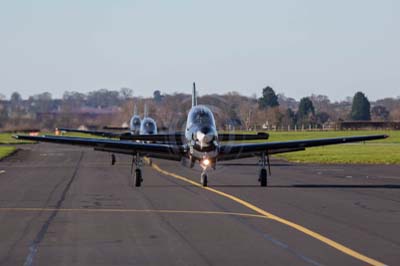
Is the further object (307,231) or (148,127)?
(148,127)

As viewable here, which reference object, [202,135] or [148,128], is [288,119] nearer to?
[148,128]

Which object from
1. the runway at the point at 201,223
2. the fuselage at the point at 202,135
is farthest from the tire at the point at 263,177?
the fuselage at the point at 202,135

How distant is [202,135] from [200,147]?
50cm

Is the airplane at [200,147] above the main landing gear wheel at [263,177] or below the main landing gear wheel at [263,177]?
above

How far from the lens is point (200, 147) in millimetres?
27281

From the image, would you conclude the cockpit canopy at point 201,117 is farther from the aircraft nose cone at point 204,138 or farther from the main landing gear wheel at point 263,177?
the main landing gear wheel at point 263,177

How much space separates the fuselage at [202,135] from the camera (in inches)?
1067

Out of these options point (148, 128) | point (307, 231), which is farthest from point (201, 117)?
point (148, 128)

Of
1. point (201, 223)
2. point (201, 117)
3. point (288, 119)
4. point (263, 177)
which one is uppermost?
point (288, 119)

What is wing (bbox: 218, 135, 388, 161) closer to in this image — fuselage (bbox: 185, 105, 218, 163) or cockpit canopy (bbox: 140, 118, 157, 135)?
fuselage (bbox: 185, 105, 218, 163)

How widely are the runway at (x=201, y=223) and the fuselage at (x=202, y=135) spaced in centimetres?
123

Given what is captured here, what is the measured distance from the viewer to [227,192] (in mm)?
25312

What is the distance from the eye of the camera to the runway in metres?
12.5

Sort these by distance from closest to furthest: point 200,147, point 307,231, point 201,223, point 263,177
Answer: point 307,231, point 201,223, point 200,147, point 263,177
